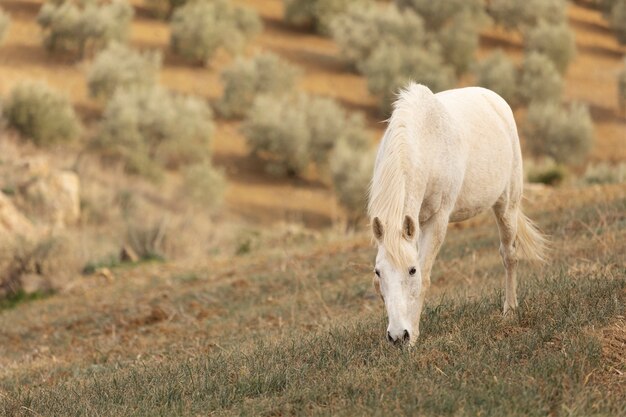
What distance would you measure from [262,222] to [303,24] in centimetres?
2241

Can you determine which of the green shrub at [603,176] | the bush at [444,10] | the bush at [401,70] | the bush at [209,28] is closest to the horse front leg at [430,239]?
the green shrub at [603,176]

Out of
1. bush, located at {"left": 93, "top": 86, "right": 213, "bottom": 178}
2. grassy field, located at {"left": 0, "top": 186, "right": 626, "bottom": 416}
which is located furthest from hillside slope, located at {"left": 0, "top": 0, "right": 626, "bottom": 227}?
grassy field, located at {"left": 0, "top": 186, "right": 626, "bottom": 416}

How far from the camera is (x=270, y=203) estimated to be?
32969mm

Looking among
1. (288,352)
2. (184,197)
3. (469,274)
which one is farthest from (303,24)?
(288,352)

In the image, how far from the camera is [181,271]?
16281mm

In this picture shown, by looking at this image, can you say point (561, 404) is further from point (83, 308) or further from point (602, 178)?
point (602, 178)

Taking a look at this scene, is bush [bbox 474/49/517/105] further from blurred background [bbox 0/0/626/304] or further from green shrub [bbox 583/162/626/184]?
green shrub [bbox 583/162/626/184]

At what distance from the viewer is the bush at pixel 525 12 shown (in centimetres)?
4803

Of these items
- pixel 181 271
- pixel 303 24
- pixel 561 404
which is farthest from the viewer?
pixel 303 24

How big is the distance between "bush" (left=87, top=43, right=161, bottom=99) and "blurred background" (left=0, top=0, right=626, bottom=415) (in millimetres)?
129

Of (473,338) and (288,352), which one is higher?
(473,338)

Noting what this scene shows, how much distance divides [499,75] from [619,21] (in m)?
10.8

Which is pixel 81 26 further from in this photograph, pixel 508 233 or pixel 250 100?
pixel 508 233

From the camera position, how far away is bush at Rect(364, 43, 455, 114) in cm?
4147
